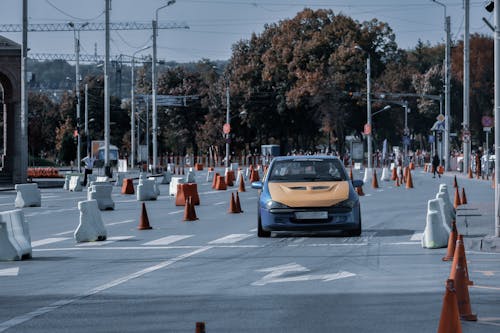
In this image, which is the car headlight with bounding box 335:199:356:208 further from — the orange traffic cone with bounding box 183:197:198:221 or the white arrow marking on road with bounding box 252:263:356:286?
the orange traffic cone with bounding box 183:197:198:221

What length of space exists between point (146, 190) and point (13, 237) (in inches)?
880

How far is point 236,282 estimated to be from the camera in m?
14.6

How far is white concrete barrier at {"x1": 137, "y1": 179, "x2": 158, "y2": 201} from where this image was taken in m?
40.5

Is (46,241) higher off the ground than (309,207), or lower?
lower

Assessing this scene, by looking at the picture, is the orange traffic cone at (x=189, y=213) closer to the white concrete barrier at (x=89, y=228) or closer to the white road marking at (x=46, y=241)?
the white road marking at (x=46, y=241)

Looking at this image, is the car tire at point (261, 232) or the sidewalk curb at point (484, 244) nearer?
the sidewalk curb at point (484, 244)

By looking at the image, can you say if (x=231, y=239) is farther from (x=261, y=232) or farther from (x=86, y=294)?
(x=86, y=294)

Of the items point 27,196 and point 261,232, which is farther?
point 27,196

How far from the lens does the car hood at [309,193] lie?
22.0 metres

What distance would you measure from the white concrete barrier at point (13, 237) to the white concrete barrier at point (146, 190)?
71.9 ft

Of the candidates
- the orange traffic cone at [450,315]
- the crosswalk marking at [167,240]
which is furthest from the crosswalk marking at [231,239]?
the orange traffic cone at [450,315]

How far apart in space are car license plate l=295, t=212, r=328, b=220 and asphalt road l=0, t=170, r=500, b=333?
0.39 metres

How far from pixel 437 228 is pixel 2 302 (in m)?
8.79

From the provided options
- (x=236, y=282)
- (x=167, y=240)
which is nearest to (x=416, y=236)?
(x=167, y=240)
